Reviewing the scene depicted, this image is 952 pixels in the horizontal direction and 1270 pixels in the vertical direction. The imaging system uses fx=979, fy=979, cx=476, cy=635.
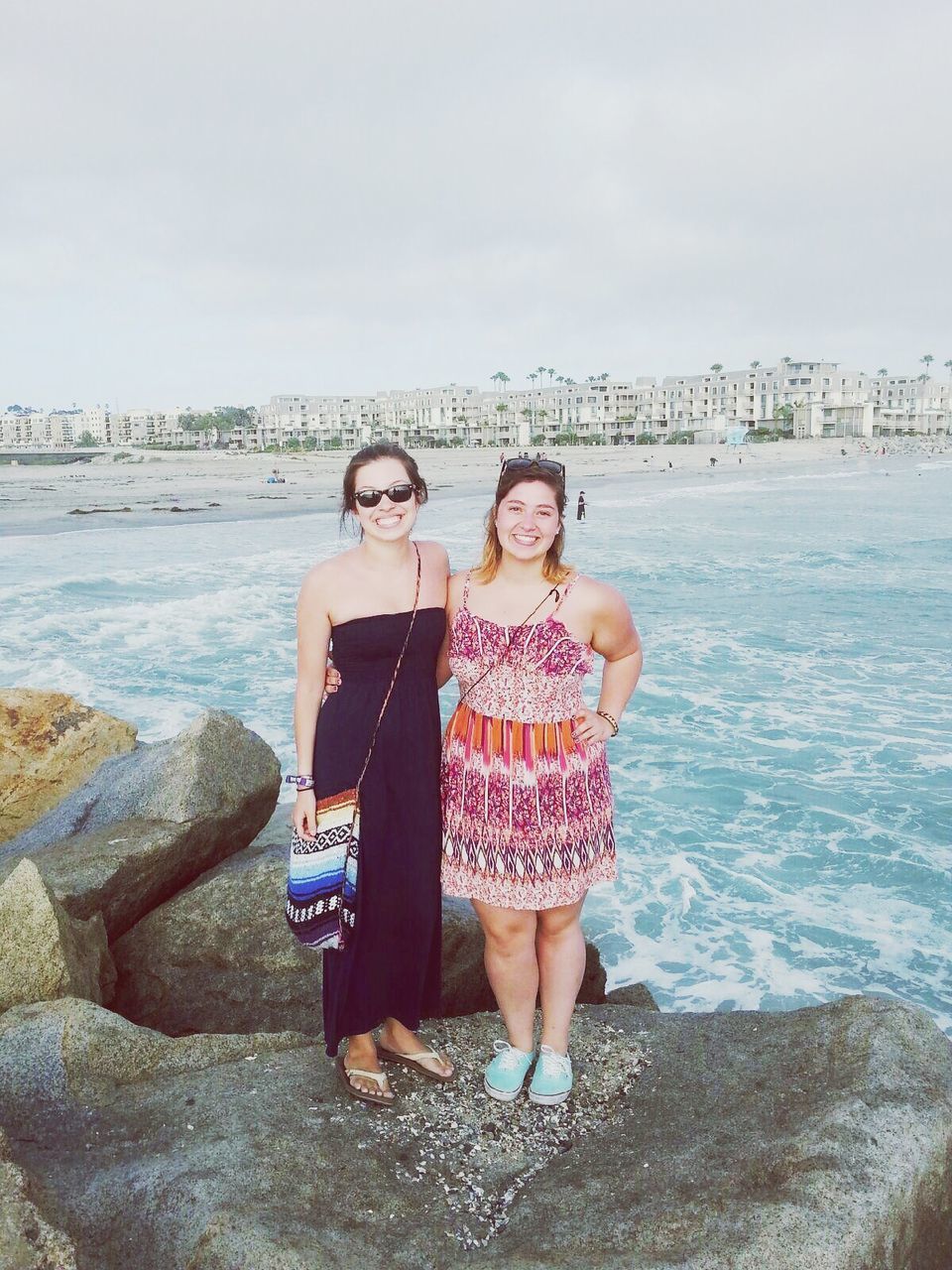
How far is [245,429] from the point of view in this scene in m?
144

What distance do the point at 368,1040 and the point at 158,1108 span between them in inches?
22.7

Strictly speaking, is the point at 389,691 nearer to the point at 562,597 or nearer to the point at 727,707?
the point at 562,597

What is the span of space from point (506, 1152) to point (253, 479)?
53661 millimetres

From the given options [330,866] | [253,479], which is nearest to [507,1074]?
[330,866]

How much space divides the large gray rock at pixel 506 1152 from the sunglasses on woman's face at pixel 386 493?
1.63 m

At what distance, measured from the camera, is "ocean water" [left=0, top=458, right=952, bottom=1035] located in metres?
5.61

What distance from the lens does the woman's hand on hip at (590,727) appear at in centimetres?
275

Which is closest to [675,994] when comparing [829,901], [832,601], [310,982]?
[829,901]

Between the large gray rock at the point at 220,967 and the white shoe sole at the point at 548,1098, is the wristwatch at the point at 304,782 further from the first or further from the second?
the large gray rock at the point at 220,967

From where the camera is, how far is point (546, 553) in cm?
278

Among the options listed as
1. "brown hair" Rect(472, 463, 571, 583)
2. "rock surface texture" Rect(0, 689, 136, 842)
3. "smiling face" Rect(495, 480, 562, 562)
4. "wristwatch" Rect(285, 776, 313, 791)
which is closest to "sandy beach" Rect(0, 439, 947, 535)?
"rock surface texture" Rect(0, 689, 136, 842)

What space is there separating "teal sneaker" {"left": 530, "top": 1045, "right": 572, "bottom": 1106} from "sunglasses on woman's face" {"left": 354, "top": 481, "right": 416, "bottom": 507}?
1621 mm

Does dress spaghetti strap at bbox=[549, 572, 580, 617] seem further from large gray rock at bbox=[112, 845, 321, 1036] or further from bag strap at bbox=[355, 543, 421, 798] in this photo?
large gray rock at bbox=[112, 845, 321, 1036]

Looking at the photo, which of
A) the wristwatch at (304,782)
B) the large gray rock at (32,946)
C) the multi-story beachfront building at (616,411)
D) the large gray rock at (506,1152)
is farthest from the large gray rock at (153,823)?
the multi-story beachfront building at (616,411)
